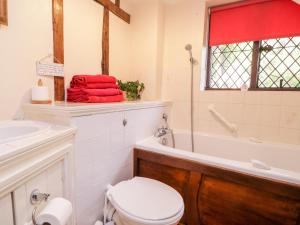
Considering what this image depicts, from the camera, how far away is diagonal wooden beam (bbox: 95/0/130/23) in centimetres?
190

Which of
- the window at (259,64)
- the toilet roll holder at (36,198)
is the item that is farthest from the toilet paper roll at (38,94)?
the window at (259,64)

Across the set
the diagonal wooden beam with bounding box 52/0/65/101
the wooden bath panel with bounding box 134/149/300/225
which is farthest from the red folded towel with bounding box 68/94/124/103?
the wooden bath panel with bounding box 134/149/300/225

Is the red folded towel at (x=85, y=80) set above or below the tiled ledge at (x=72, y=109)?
above

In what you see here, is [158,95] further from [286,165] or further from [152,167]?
[286,165]

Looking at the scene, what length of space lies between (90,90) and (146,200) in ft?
3.02

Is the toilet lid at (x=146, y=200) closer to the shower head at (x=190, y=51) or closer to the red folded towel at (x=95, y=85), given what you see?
the red folded towel at (x=95, y=85)

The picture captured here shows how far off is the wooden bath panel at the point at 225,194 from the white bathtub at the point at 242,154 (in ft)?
0.14

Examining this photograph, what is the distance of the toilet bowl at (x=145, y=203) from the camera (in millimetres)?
1056

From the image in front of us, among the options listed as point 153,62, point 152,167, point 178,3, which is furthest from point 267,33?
point 152,167

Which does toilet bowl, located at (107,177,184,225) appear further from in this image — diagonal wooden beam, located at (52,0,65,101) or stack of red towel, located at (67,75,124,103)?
diagonal wooden beam, located at (52,0,65,101)

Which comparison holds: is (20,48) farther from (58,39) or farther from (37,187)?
(37,187)

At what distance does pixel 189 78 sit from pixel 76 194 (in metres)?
1.70

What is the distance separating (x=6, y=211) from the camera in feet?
2.05

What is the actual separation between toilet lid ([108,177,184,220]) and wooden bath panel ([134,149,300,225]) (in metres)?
0.21
